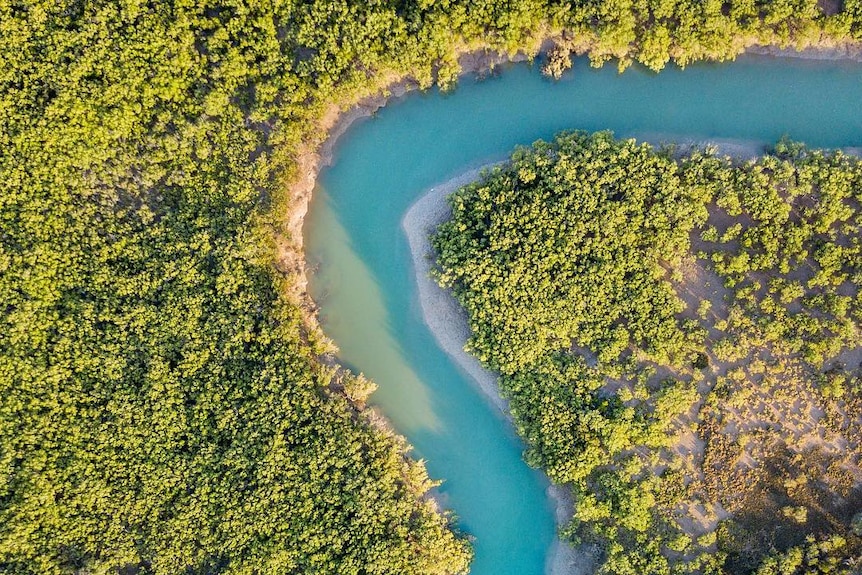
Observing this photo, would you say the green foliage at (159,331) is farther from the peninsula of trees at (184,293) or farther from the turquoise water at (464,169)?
the turquoise water at (464,169)

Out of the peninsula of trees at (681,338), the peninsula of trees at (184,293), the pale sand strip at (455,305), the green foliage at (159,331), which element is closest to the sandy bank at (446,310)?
the pale sand strip at (455,305)

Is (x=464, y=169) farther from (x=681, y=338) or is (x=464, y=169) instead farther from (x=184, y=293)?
(x=184, y=293)

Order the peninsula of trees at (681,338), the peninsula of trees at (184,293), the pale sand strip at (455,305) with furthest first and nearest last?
1. the pale sand strip at (455,305)
2. the peninsula of trees at (681,338)
3. the peninsula of trees at (184,293)

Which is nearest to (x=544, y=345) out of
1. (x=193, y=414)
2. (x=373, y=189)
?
(x=373, y=189)

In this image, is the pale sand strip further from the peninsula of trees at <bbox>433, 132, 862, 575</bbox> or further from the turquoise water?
the peninsula of trees at <bbox>433, 132, 862, 575</bbox>

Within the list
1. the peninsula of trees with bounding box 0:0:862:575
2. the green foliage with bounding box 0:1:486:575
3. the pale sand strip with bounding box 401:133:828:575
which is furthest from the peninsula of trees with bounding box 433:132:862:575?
the green foliage with bounding box 0:1:486:575

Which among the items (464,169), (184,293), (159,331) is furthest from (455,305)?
(159,331)

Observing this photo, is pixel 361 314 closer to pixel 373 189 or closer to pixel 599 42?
pixel 373 189
